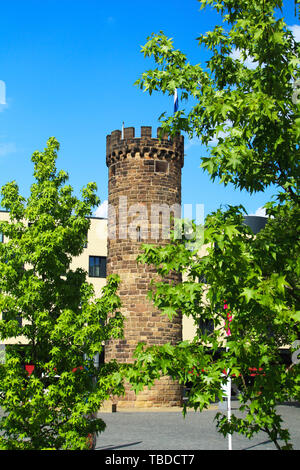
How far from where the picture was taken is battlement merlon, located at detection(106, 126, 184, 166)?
29.7 metres

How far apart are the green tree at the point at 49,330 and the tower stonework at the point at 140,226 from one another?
55.5 ft

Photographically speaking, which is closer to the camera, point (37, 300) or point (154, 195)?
point (37, 300)

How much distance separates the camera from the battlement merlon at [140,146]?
29.7 metres

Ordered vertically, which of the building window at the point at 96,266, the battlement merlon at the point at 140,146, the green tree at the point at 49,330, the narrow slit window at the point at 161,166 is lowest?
the green tree at the point at 49,330

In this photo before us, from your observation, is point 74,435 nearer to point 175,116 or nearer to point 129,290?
point 175,116

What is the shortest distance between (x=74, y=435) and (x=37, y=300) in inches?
90.7

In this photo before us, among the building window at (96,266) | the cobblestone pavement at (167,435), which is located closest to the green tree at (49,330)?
the cobblestone pavement at (167,435)

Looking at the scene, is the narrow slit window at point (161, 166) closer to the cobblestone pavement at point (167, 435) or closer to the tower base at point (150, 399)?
the tower base at point (150, 399)

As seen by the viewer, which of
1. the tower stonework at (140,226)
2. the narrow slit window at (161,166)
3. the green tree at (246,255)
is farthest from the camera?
the narrow slit window at (161,166)

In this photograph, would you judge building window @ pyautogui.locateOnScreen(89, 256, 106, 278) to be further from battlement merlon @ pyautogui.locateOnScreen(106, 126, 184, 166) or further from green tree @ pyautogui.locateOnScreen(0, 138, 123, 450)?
green tree @ pyautogui.locateOnScreen(0, 138, 123, 450)

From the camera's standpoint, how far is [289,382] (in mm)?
6594

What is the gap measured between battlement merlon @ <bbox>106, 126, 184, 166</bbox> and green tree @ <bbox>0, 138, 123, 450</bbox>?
64.3ft

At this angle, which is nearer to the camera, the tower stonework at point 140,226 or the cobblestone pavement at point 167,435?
the cobblestone pavement at point 167,435

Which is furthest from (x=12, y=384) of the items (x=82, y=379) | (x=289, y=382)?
(x=289, y=382)
